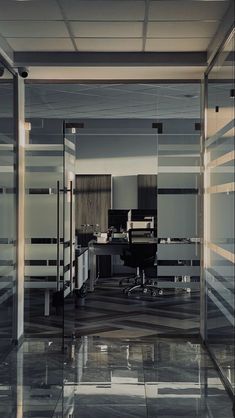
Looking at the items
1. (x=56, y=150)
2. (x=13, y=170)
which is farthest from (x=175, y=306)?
(x=13, y=170)

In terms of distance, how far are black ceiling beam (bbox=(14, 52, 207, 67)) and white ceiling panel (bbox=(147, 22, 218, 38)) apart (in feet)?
2.38

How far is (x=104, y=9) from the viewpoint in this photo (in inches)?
217

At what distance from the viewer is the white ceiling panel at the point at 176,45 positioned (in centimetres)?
654

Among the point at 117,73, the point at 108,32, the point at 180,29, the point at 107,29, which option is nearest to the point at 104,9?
the point at 107,29

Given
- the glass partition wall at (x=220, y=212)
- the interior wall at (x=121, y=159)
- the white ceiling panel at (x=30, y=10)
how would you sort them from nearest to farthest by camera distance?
the glass partition wall at (x=220, y=212)
the white ceiling panel at (x=30, y=10)
the interior wall at (x=121, y=159)

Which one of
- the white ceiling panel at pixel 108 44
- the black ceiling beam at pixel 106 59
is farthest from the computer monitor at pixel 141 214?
the white ceiling panel at pixel 108 44

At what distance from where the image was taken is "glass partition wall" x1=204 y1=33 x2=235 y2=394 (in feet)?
A: 17.2

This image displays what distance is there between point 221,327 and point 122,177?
31.8ft

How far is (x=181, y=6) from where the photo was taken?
5.40m

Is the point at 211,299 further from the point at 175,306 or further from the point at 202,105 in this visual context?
the point at 175,306

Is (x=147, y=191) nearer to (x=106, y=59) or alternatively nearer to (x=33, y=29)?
(x=106, y=59)

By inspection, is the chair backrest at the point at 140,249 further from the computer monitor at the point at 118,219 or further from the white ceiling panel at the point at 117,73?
the white ceiling panel at the point at 117,73

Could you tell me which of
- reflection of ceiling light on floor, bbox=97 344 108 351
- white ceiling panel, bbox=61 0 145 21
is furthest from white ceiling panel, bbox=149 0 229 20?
reflection of ceiling light on floor, bbox=97 344 108 351

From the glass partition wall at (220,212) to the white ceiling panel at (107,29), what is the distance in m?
0.84
